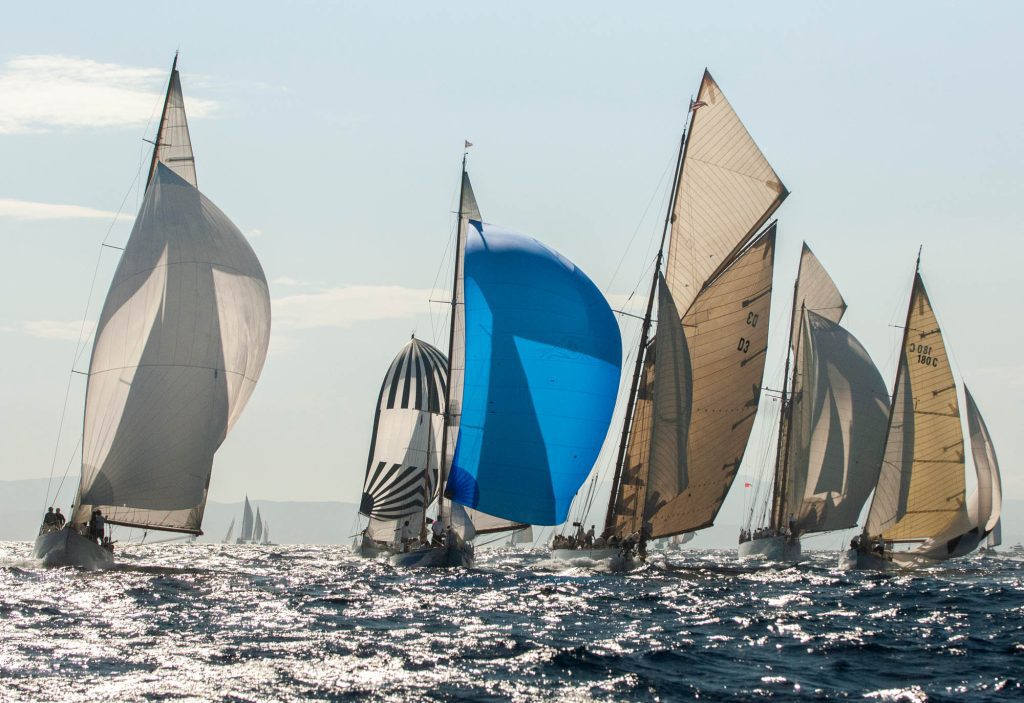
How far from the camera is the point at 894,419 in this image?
48594mm

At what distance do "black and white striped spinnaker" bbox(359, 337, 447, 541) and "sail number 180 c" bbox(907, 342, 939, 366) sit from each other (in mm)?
24977

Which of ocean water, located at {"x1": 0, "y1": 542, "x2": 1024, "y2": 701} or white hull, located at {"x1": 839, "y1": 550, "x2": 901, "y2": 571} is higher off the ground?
white hull, located at {"x1": 839, "y1": 550, "x2": 901, "y2": 571}

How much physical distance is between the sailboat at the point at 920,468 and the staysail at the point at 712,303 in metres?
Result: 5.51

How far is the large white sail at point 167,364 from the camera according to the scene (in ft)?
120

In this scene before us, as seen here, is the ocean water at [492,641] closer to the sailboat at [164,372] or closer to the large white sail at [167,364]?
the sailboat at [164,372]

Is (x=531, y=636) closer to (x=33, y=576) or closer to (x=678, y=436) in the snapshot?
(x=33, y=576)

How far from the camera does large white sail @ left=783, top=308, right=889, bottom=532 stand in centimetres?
6200

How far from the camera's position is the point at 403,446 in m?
66.1

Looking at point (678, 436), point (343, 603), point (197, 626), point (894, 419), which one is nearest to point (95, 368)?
point (343, 603)

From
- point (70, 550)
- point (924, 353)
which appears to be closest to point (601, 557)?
point (924, 353)

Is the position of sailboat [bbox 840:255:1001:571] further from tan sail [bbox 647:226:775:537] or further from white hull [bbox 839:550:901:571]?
tan sail [bbox 647:226:775:537]

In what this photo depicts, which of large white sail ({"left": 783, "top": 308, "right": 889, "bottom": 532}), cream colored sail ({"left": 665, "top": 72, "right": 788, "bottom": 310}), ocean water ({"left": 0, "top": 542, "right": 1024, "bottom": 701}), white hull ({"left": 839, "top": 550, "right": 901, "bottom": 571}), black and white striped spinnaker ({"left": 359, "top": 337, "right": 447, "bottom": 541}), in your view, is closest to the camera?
ocean water ({"left": 0, "top": 542, "right": 1024, "bottom": 701})

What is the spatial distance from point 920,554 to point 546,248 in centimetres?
1995

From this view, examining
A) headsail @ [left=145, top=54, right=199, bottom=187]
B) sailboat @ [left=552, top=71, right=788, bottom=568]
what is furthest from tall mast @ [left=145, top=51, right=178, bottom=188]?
sailboat @ [left=552, top=71, right=788, bottom=568]
